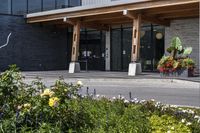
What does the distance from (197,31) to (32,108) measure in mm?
24878

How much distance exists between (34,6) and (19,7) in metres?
1.33

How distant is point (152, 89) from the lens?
19016mm

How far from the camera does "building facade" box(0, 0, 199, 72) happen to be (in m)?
32.0

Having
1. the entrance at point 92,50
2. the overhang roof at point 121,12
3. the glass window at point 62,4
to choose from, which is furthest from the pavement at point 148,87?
the glass window at point 62,4

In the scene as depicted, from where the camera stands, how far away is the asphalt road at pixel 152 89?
15211 millimetres

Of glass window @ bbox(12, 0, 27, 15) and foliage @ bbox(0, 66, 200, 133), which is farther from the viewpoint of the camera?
glass window @ bbox(12, 0, 27, 15)

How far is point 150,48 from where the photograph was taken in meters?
32.1

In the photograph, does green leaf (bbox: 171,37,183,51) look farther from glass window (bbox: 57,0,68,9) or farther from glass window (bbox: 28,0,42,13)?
glass window (bbox: 28,0,42,13)

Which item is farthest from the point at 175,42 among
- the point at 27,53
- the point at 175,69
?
the point at 27,53

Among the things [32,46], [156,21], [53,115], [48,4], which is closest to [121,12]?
[156,21]

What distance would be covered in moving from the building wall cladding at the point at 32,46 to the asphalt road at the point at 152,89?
492 inches

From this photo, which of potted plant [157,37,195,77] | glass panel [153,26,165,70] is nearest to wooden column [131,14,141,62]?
potted plant [157,37,195,77]

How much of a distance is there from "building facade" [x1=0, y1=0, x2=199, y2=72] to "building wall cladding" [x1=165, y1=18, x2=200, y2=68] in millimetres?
67

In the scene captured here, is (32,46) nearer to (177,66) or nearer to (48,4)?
(48,4)
